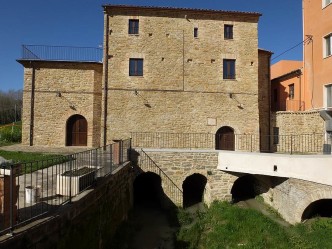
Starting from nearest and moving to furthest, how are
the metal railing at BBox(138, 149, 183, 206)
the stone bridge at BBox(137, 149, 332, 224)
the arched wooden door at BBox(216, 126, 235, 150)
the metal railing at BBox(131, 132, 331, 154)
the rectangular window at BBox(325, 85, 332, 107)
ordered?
the stone bridge at BBox(137, 149, 332, 224) < the metal railing at BBox(138, 149, 183, 206) < the rectangular window at BBox(325, 85, 332, 107) < the metal railing at BBox(131, 132, 331, 154) < the arched wooden door at BBox(216, 126, 235, 150)

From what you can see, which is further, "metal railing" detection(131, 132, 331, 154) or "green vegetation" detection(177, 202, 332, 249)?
"metal railing" detection(131, 132, 331, 154)

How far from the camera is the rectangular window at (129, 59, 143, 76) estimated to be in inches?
694

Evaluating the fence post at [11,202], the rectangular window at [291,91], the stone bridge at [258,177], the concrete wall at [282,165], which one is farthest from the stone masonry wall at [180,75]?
the fence post at [11,202]

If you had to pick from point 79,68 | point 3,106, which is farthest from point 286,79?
point 3,106

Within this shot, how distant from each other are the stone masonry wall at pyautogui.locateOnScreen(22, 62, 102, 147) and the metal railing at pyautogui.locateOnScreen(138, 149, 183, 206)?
5019 millimetres

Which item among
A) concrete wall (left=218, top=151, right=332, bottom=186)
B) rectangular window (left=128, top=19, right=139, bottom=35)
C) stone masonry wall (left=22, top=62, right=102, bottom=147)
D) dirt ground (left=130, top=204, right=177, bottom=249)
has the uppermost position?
rectangular window (left=128, top=19, right=139, bottom=35)

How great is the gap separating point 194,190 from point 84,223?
11173mm

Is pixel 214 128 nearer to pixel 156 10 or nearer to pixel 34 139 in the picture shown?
pixel 156 10

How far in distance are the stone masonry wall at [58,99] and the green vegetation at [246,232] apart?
30.0 feet

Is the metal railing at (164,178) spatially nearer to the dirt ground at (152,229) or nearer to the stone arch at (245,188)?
the dirt ground at (152,229)

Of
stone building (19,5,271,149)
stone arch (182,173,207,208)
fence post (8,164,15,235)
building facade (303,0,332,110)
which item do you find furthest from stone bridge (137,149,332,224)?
fence post (8,164,15,235)

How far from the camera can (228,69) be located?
1831 cm

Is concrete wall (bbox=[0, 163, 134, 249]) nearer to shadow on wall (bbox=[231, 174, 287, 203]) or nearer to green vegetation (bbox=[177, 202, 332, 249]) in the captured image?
green vegetation (bbox=[177, 202, 332, 249])

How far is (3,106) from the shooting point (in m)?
51.2
